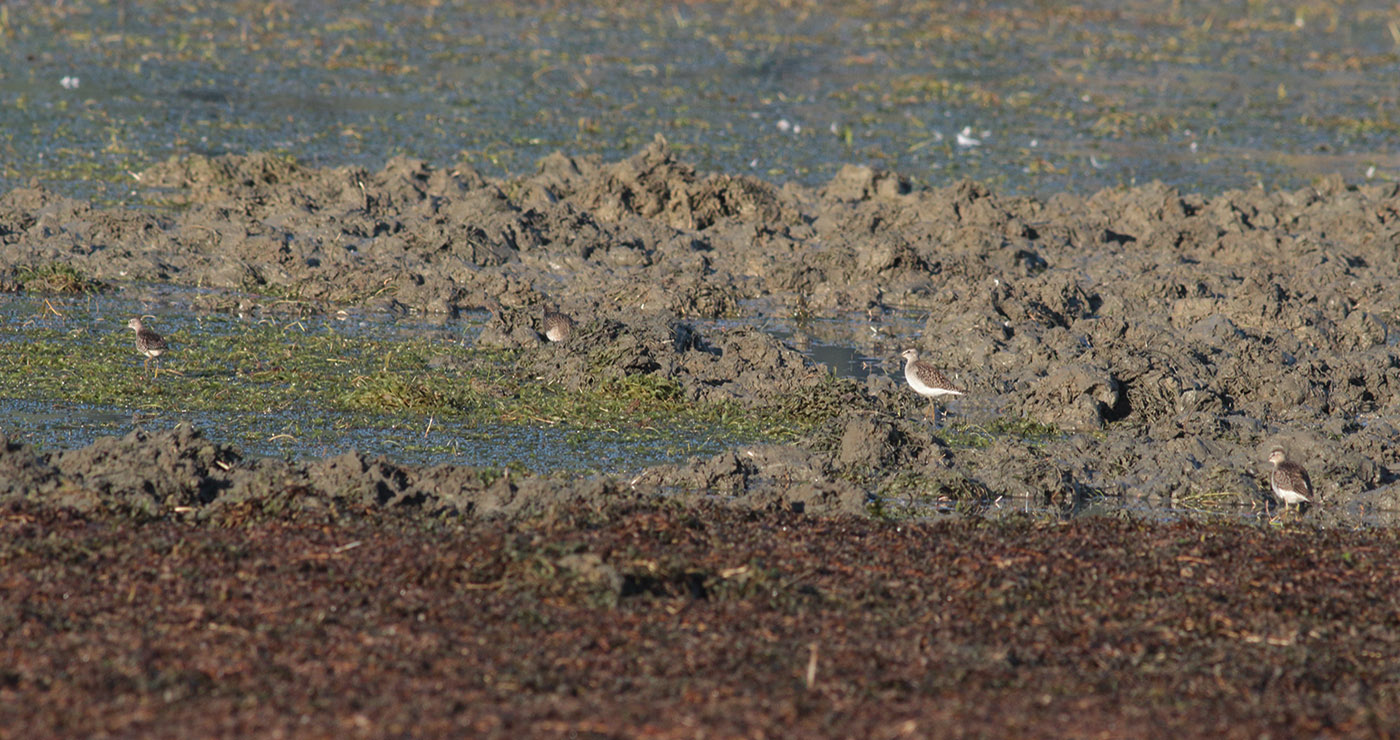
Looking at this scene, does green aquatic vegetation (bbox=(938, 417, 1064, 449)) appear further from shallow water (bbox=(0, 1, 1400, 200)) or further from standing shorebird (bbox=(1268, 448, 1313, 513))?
shallow water (bbox=(0, 1, 1400, 200))

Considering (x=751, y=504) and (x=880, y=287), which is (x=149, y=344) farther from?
(x=880, y=287)

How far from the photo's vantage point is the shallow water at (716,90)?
20766 mm

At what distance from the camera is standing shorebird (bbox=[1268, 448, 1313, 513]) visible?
9.75 m

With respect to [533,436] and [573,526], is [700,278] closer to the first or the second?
[533,436]

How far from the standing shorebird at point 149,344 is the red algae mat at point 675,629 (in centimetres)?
367

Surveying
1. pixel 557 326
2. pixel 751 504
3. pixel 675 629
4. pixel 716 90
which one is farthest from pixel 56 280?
pixel 716 90

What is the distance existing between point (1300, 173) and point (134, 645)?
62.3 feet

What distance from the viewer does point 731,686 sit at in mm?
6367

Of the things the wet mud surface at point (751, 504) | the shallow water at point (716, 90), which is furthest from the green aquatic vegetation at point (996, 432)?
the shallow water at point (716, 90)

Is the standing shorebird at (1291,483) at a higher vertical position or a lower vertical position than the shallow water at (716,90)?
higher

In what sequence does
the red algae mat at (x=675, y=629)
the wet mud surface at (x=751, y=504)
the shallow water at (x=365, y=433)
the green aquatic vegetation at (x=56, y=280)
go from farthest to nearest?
the green aquatic vegetation at (x=56, y=280) → the shallow water at (x=365, y=433) → the wet mud surface at (x=751, y=504) → the red algae mat at (x=675, y=629)

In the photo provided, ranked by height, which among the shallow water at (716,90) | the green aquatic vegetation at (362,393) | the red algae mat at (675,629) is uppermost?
the red algae mat at (675,629)

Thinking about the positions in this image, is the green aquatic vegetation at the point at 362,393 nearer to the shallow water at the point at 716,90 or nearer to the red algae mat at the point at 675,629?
the red algae mat at the point at 675,629

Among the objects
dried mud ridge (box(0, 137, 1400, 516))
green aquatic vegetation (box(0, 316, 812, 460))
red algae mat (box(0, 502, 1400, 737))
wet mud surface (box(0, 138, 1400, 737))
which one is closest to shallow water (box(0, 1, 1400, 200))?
dried mud ridge (box(0, 137, 1400, 516))
